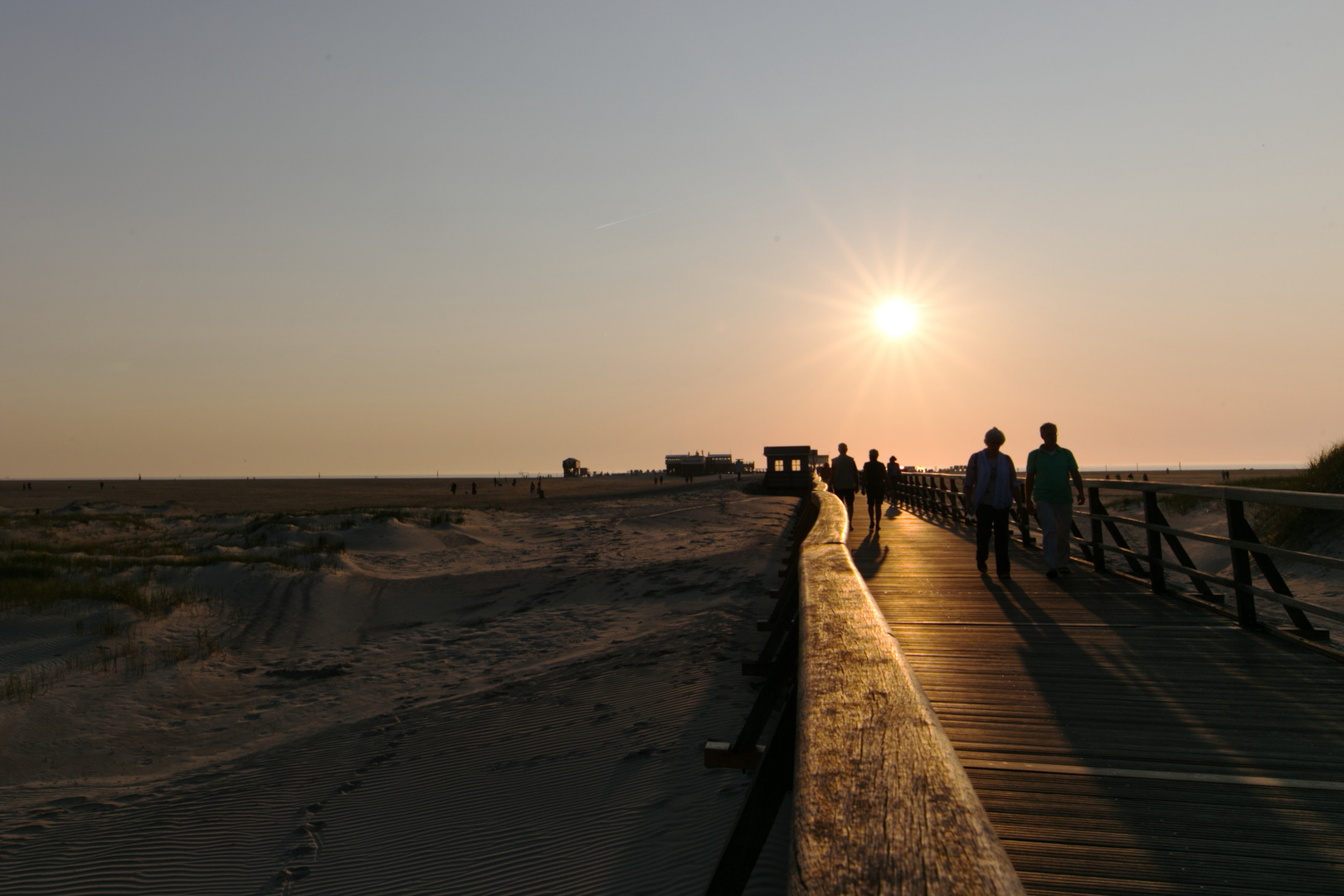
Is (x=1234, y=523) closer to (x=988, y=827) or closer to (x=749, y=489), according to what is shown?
(x=988, y=827)

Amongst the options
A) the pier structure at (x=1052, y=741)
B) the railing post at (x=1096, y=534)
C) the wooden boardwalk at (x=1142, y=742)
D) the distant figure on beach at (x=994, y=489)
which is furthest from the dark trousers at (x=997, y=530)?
the wooden boardwalk at (x=1142, y=742)

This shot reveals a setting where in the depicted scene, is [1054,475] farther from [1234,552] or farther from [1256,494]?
[1256,494]

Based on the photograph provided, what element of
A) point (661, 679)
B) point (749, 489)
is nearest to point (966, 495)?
point (661, 679)

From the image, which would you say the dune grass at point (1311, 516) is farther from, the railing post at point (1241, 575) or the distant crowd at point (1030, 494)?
the railing post at point (1241, 575)

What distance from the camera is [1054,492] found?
907cm

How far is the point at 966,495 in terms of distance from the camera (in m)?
10.1

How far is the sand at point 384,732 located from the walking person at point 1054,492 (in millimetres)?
3648

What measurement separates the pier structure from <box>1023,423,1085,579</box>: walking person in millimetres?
1075

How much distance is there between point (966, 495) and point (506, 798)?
6.97 m

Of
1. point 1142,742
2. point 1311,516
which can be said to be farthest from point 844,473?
point 1142,742

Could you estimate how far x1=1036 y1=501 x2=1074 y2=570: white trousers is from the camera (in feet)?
30.3

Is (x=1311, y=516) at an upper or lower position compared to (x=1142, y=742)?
upper

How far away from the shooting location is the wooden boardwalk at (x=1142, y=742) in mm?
2750

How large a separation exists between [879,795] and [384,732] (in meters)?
6.85
